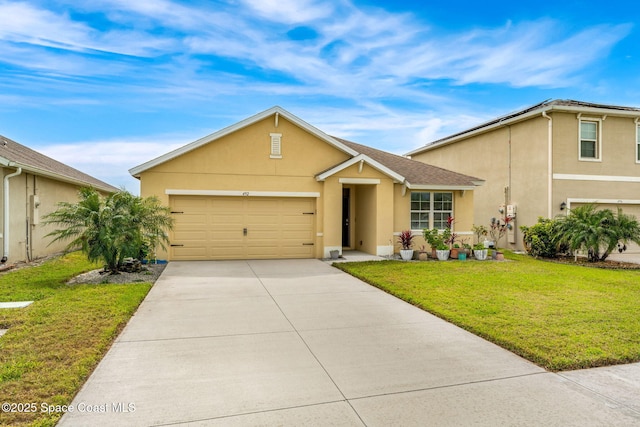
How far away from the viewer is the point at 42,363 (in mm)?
4207

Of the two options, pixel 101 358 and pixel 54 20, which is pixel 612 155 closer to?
pixel 101 358

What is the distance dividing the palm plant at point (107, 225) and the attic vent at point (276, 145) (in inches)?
191

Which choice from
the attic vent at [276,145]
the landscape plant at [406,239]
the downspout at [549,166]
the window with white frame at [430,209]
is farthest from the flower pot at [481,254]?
the attic vent at [276,145]

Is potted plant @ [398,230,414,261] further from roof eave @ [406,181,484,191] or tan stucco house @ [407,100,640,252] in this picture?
tan stucco house @ [407,100,640,252]

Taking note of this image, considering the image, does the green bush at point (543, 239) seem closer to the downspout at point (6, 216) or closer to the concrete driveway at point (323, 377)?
the concrete driveway at point (323, 377)

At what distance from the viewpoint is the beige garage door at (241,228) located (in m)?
12.9

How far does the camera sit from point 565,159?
1538cm

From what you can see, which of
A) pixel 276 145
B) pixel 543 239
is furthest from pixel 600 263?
pixel 276 145

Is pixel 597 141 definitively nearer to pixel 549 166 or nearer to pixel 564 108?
pixel 564 108

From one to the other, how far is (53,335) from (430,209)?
1273 centimetres

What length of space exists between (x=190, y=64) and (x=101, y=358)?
11.7 metres

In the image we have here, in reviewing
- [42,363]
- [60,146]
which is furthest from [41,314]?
[60,146]

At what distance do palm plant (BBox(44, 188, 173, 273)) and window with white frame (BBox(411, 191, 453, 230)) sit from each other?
9.33 m

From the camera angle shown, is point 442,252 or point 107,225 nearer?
point 107,225
